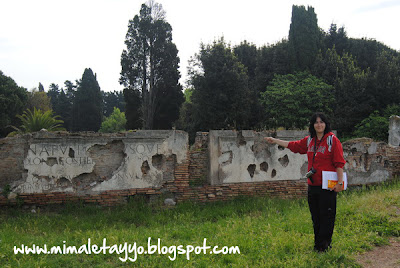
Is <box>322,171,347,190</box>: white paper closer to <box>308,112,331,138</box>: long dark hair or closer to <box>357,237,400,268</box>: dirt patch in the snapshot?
<box>308,112,331,138</box>: long dark hair

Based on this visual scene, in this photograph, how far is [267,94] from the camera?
68.4 ft

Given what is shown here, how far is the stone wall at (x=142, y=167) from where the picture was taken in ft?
18.8

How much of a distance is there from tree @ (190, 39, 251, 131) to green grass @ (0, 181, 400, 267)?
50.6 feet

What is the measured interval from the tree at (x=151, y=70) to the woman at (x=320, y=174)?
78.5 ft

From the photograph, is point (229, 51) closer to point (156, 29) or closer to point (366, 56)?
point (156, 29)

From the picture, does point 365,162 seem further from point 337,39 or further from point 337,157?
point 337,39

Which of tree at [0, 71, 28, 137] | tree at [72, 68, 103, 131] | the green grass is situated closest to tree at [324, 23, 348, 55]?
the green grass

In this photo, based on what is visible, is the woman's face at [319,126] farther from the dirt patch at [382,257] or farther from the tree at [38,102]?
the tree at [38,102]

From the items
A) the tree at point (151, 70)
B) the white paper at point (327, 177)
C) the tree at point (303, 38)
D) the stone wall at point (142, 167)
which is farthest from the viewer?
the tree at point (151, 70)

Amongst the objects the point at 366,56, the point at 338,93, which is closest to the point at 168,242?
the point at 338,93

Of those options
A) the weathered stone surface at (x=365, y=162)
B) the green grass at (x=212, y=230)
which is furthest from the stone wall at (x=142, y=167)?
Result: the weathered stone surface at (x=365, y=162)

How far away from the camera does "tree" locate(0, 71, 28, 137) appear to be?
25845mm

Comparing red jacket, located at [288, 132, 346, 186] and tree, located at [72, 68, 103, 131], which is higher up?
tree, located at [72, 68, 103, 131]

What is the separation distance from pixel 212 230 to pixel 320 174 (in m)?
1.95
